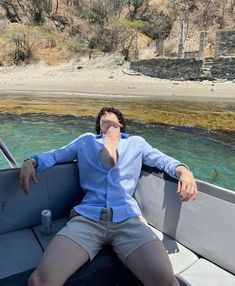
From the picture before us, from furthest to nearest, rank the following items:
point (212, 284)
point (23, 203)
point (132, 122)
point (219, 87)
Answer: point (219, 87), point (132, 122), point (23, 203), point (212, 284)

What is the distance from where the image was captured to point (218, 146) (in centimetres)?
766

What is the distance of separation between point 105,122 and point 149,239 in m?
1.04

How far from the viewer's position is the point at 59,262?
1.83 meters

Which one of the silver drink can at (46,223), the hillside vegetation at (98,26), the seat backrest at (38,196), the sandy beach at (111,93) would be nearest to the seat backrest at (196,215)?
the seat backrest at (38,196)

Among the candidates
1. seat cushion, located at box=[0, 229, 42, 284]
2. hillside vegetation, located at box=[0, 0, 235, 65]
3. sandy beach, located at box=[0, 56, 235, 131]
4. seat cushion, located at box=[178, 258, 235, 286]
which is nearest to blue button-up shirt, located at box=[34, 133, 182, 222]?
seat cushion, located at box=[0, 229, 42, 284]

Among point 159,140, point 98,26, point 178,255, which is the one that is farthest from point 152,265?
point 98,26

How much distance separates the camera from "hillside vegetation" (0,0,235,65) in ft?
105

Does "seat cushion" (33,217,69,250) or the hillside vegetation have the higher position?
the hillside vegetation

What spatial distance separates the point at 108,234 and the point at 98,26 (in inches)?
1452

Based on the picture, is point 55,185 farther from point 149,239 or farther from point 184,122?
point 184,122

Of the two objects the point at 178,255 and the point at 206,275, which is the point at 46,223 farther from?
the point at 206,275

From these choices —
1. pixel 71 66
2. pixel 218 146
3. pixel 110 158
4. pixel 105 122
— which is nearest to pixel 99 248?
pixel 110 158

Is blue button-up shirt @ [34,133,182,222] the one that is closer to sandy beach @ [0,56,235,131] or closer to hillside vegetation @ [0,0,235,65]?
sandy beach @ [0,56,235,131]

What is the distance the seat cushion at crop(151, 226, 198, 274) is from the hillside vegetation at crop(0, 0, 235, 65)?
91.4 ft
